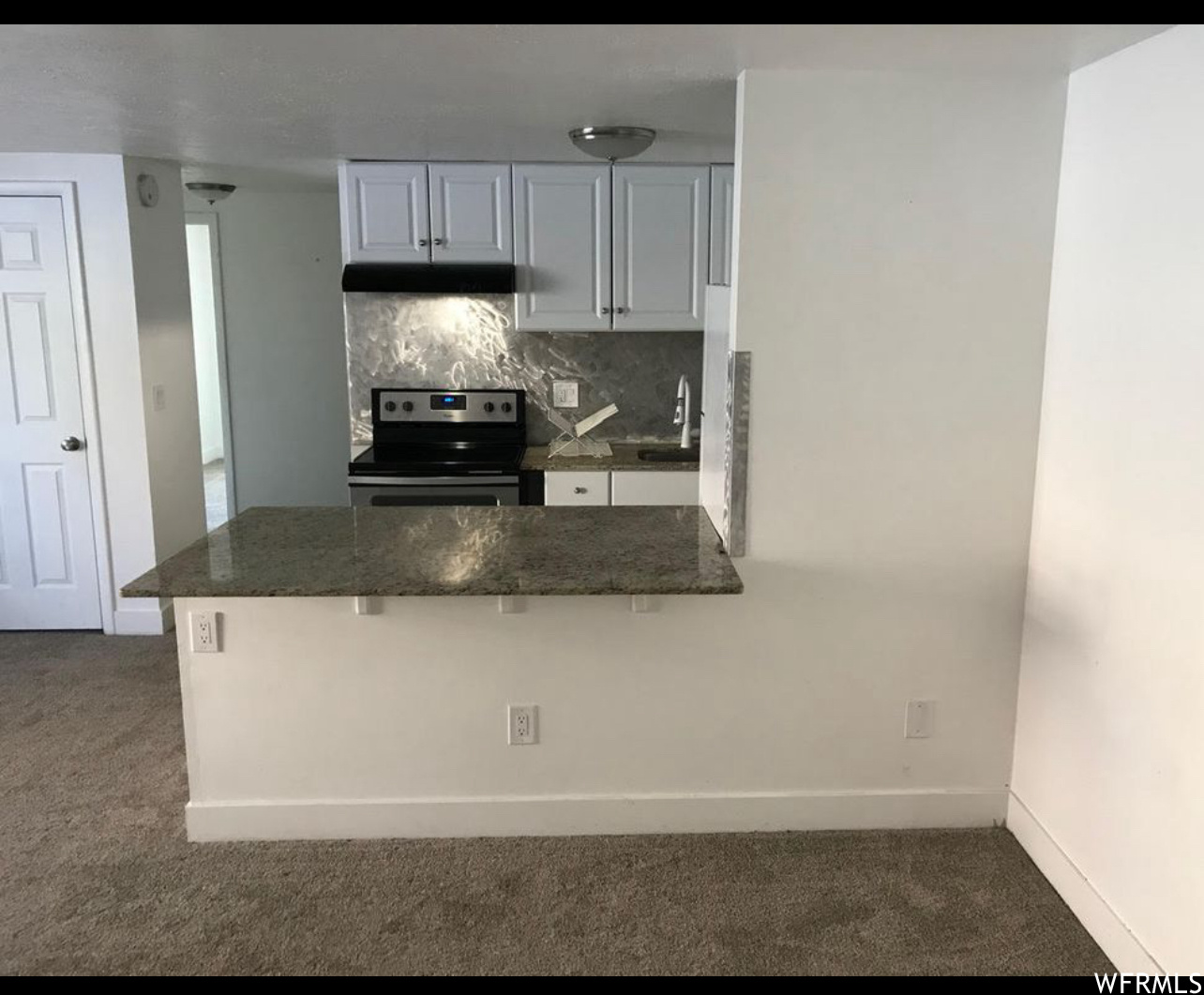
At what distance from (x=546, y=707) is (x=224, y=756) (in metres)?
0.94

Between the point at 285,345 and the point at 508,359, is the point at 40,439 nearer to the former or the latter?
the point at 285,345

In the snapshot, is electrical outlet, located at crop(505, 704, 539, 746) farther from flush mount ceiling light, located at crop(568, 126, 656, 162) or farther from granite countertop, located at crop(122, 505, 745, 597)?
flush mount ceiling light, located at crop(568, 126, 656, 162)

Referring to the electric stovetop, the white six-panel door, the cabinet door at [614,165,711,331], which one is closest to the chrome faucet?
the cabinet door at [614,165,711,331]

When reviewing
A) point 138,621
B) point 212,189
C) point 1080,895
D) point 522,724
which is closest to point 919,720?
point 1080,895

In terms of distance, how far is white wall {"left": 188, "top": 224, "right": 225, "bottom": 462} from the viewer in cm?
742

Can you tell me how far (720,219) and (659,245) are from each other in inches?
11.2

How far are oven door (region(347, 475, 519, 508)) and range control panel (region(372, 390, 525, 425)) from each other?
0.61 metres

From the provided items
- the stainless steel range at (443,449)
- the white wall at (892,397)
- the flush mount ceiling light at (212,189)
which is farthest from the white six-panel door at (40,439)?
the white wall at (892,397)

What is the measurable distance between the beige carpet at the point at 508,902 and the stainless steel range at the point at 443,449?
4.85 ft

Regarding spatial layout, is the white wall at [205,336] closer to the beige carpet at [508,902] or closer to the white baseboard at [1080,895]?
the beige carpet at [508,902]

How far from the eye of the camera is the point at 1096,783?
7.72 feet
